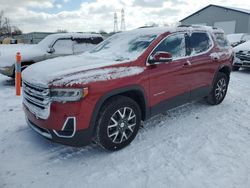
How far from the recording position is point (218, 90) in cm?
591

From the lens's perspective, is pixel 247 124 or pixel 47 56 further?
pixel 47 56

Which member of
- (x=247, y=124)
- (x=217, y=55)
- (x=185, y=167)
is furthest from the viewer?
(x=217, y=55)

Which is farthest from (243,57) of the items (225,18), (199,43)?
(225,18)

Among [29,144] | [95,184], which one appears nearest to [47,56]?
[29,144]

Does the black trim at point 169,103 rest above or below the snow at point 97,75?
below

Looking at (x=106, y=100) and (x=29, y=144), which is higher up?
(x=106, y=100)

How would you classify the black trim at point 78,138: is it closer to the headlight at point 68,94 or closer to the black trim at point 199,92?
the headlight at point 68,94

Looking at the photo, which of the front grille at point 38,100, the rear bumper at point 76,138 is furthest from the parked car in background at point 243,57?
the front grille at point 38,100

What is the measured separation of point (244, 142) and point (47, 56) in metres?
6.72

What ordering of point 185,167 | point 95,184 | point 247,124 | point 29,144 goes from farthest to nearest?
point 247,124 < point 29,144 < point 185,167 < point 95,184

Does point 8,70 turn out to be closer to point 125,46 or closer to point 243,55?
point 125,46

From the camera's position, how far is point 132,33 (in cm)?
489

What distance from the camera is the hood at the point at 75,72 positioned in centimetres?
322

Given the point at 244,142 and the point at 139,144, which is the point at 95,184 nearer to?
the point at 139,144
